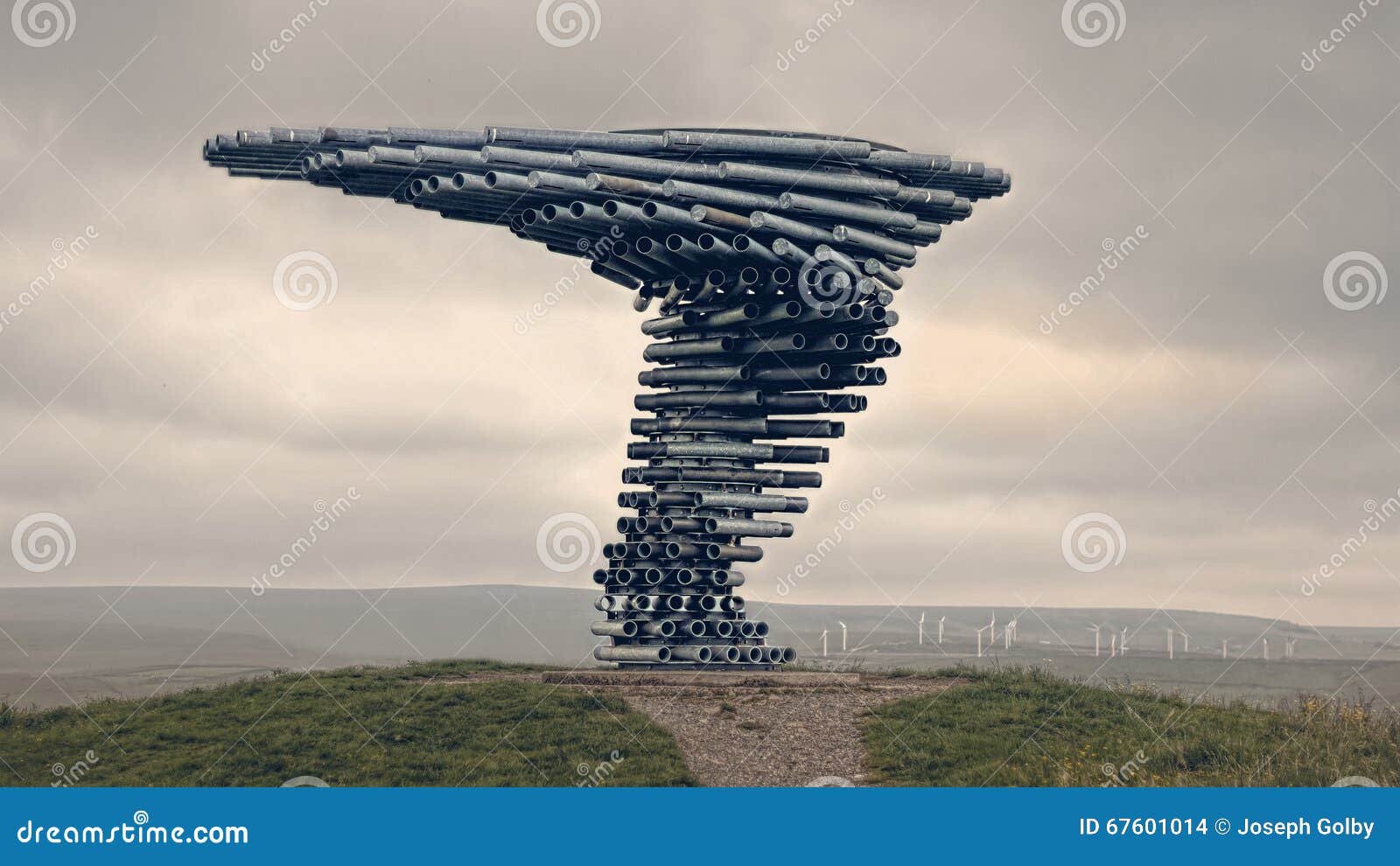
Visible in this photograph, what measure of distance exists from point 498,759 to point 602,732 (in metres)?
1.93

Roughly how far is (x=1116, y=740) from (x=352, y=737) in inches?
518

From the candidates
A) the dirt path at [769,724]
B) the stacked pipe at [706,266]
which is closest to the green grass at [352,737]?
the dirt path at [769,724]

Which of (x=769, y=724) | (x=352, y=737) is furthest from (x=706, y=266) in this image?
(x=352, y=737)

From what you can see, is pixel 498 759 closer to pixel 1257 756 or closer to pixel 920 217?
pixel 1257 756

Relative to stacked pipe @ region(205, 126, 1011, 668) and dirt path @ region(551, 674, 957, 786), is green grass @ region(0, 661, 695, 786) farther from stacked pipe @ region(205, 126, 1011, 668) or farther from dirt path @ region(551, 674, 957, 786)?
stacked pipe @ region(205, 126, 1011, 668)

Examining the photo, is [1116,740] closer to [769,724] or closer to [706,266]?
[769,724]

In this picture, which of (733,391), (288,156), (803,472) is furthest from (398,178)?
(803,472)

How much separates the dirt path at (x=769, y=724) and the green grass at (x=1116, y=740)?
0.58m

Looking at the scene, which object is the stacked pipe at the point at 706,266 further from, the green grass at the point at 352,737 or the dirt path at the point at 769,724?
the green grass at the point at 352,737

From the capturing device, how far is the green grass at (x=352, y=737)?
26.1 m

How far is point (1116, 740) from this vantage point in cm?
2803

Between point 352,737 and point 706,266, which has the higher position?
point 706,266

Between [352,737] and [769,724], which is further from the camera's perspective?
[769,724]

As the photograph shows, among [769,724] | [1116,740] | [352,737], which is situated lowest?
[352,737]
